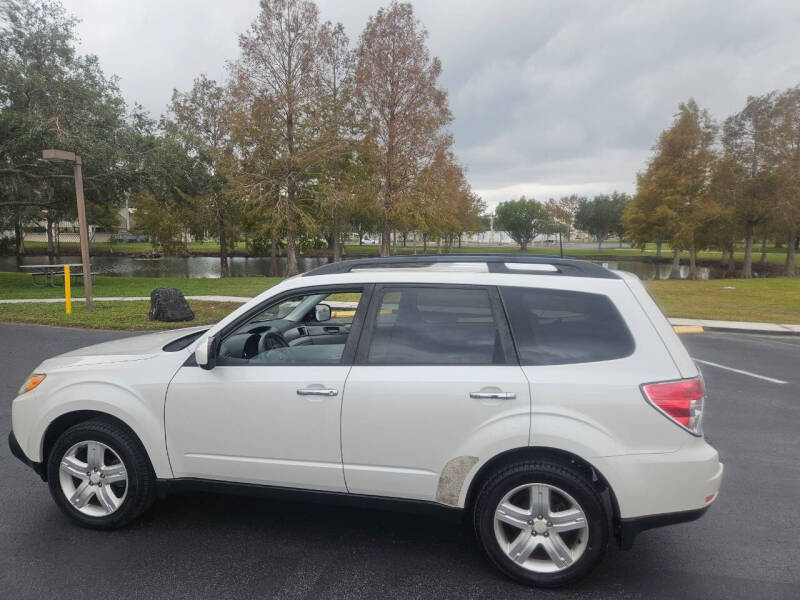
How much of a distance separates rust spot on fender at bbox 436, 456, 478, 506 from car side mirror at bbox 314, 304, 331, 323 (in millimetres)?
2253

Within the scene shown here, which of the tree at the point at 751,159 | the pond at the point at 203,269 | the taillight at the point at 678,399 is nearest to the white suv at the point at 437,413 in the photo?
the taillight at the point at 678,399

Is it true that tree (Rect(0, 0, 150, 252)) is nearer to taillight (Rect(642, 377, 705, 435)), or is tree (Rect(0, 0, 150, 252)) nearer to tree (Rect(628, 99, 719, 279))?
taillight (Rect(642, 377, 705, 435))

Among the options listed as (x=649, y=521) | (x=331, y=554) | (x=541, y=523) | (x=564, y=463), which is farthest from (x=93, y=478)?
(x=649, y=521)

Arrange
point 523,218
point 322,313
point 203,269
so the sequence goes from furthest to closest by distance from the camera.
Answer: point 523,218 < point 203,269 < point 322,313

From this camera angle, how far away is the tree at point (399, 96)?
27594mm

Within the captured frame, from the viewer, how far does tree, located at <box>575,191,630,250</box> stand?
301 feet

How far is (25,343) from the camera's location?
9.90m

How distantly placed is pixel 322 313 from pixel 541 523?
108 inches

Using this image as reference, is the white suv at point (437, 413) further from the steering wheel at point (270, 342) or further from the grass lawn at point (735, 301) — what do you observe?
the grass lawn at point (735, 301)

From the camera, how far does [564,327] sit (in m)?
2.94

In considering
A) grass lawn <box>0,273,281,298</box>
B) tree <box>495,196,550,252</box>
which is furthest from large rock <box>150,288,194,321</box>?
tree <box>495,196,550,252</box>

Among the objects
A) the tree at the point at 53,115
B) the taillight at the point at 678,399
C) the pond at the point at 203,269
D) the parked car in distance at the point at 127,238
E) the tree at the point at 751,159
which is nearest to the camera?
the taillight at the point at 678,399

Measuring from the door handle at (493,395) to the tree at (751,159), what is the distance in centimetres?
4028

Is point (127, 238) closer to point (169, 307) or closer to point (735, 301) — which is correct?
point (169, 307)
